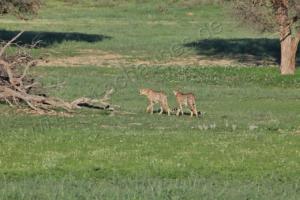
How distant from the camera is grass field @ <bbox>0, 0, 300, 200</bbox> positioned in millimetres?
13547

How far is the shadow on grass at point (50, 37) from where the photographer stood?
54.6 metres

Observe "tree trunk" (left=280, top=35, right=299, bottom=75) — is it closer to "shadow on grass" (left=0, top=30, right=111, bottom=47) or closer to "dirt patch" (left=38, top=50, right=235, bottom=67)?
"dirt patch" (left=38, top=50, right=235, bottom=67)

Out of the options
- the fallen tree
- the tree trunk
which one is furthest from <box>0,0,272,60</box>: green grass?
the fallen tree

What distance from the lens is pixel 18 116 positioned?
75.9 feet

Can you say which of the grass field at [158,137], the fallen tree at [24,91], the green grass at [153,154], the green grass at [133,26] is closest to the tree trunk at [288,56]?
the grass field at [158,137]

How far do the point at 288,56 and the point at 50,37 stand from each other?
20.4m

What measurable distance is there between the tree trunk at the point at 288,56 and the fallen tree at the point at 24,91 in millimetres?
16862

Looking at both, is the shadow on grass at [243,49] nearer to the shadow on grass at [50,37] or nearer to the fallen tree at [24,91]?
the shadow on grass at [50,37]

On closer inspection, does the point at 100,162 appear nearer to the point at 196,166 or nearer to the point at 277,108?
the point at 196,166

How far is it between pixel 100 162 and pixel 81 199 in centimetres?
401

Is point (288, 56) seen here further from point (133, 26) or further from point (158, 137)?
point (133, 26)

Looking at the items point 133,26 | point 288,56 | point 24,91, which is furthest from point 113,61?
point 133,26

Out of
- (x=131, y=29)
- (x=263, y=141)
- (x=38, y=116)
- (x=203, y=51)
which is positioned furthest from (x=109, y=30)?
(x=263, y=141)

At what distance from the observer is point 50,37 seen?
5762 centimetres
